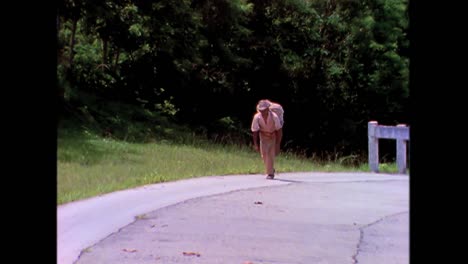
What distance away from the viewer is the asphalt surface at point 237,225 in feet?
22.9

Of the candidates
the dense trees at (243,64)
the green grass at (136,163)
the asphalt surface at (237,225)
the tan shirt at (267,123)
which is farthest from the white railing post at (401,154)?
the dense trees at (243,64)

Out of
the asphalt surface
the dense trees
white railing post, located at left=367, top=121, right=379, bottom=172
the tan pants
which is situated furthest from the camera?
the dense trees

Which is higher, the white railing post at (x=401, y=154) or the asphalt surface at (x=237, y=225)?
the white railing post at (x=401, y=154)

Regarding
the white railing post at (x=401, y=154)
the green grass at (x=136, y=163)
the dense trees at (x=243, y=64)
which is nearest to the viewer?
the green grass at (x=136, y=163)

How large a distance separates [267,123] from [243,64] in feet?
45.0

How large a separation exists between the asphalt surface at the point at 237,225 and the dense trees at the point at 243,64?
11.0 m

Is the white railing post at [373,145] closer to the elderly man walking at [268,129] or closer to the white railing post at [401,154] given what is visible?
the white railing post at [401,154]

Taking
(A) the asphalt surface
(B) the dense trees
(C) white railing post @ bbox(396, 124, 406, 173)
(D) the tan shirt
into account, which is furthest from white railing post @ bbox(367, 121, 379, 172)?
(B) the dense trees

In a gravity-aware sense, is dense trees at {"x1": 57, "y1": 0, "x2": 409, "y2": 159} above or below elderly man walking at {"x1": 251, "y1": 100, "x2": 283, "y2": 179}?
above

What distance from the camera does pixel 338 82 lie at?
2795cm

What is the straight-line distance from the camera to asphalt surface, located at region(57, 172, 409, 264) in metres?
6.99

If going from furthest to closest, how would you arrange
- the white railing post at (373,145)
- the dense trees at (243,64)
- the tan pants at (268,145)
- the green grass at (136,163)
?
the dense trees at (243,64) < the white railing post at (373,145) < the tan pants at (268,145) < the green grass at (136,163)

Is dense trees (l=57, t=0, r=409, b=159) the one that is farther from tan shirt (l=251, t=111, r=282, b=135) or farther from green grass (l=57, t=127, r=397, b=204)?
tan shirt (l=251, t=111, r=282, b=135)

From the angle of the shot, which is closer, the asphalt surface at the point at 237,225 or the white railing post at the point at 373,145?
A: the asphalt surface at the point at 237,225
